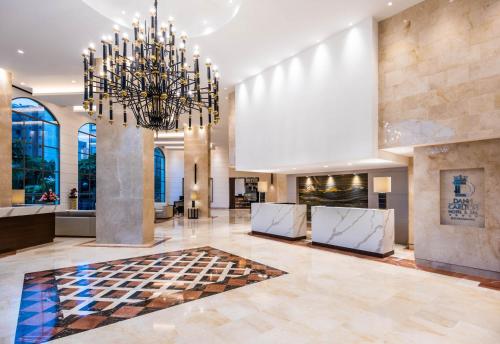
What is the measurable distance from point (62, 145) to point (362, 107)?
1358cm

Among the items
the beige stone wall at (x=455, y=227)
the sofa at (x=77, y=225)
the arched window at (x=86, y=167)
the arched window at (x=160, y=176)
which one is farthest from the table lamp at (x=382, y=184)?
the arched window at (x=160, y=176)

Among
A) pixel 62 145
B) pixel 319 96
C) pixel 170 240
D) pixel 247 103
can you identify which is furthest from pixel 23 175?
pixel 319 96

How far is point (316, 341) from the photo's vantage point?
2.90 metres

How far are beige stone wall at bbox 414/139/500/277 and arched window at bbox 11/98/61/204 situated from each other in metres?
14.1

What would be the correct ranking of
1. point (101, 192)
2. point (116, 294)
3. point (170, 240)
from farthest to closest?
point (170, 240), point (101, 192), point (116, 294)

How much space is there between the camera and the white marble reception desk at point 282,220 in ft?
28.4

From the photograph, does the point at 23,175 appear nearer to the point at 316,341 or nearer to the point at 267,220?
the point at 267,220

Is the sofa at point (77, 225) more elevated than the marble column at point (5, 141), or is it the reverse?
the marble column at point (5, 141)

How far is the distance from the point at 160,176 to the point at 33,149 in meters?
11.2

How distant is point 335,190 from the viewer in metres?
10.3

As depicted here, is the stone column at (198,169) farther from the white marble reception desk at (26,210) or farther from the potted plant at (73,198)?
the white marble reception desk at (26,210)

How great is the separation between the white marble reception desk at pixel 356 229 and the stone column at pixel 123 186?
4.81 meters

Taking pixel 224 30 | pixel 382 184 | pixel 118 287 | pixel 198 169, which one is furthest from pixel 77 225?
pixel 382 184

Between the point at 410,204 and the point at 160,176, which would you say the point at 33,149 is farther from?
the point at 410,204
